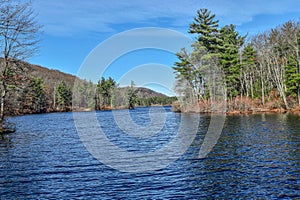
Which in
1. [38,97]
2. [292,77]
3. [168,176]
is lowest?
[168,176]

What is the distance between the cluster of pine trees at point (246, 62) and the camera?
5103cm

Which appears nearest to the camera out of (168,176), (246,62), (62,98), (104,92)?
(168,176)

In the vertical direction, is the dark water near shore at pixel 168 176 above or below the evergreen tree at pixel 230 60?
below

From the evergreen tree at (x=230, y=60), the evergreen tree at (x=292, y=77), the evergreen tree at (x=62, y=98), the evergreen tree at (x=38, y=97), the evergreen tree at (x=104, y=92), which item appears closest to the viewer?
the evergreen tree at (x=292, y=77)

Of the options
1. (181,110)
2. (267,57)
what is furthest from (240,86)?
(181,110)

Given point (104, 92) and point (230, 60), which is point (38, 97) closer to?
point (104, 92)

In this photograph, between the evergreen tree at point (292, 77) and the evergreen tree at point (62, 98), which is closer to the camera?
the evergreen tree at point (292, 77)

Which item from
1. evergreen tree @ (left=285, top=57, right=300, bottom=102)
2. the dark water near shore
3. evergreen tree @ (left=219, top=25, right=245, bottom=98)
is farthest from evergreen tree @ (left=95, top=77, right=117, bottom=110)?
the dark water near shore

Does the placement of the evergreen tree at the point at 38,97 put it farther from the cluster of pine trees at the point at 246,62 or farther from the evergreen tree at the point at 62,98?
the cluster of pine trees at the point at 246,62

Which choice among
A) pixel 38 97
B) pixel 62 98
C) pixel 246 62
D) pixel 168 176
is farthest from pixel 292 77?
pixel 62 98

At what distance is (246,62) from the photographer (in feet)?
188

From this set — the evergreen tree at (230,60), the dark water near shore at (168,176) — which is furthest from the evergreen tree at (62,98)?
the dark water near shore at (168,176)

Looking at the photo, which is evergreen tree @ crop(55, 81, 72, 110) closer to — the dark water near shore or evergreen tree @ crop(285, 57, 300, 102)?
evergreen tree @ crop(285, 57, 300, 102)

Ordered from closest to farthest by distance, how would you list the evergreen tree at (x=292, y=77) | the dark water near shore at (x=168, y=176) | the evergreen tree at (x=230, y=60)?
the dark water near shore at (x=168, y=176), the evergreen tree at (x=292, y=77), the evergreen tree at (x=230, y=60)
